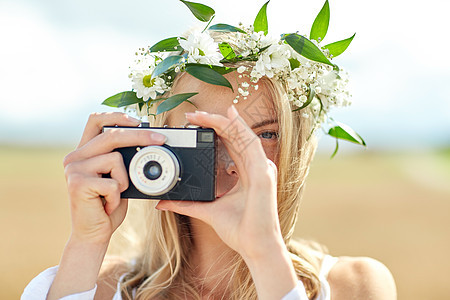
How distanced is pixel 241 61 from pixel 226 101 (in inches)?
10.0

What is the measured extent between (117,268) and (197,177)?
112cm

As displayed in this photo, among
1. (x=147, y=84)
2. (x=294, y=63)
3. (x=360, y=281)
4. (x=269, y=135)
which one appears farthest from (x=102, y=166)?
(x=360, y=281)

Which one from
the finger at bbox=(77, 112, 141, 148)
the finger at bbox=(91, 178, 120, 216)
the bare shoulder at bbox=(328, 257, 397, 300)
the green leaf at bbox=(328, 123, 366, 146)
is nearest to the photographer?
the finger at bbox=(91, 178, 120, 216)

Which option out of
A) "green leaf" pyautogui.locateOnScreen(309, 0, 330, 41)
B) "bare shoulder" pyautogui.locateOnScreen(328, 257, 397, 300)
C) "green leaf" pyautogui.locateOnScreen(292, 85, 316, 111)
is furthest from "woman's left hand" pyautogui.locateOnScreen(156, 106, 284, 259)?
"bare shoulder" pyautogui.locateOnScreen(328, 257, 397, 300)

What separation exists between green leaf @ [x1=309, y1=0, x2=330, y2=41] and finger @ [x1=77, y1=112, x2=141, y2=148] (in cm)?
104

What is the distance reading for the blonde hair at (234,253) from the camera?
88.5 inches

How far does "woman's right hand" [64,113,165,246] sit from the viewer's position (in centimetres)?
180

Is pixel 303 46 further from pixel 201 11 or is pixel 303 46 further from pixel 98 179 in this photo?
pixel 98 179

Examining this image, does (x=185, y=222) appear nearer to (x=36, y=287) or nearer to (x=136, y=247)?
(x=136, y=247)

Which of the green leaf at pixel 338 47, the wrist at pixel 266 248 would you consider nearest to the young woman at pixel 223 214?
the wrist at pixel 266 248

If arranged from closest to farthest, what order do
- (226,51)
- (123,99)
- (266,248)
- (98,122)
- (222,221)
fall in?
(266,248) → (222,221) → (98,122) → (226,51) → (123,99)

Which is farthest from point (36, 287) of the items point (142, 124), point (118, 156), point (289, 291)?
point (289, 291)

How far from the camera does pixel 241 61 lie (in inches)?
87.4

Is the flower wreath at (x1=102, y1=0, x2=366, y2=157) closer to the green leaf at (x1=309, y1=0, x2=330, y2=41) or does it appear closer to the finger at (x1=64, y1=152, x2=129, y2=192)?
the green leaf at (x1=309, y1=0, x2=330, y2=41)
